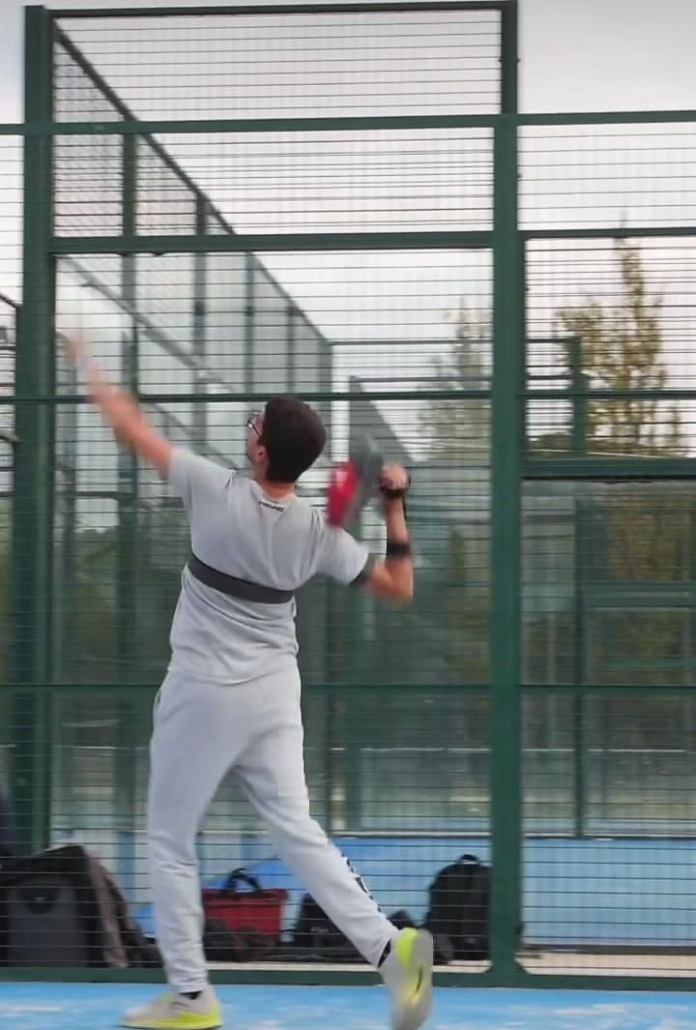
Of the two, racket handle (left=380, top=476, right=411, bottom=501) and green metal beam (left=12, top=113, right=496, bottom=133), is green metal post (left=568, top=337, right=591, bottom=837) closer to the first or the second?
green metal beam (left=12, top=113, right=496, bottom=133)

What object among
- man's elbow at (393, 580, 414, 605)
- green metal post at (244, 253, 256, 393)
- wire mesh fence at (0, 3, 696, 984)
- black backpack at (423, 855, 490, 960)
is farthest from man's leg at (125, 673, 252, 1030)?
green metal post at (244, 253, 256, 393)

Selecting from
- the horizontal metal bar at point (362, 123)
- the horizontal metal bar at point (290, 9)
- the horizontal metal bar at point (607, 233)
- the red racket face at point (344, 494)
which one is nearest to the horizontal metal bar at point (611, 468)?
the horizontal metal bar at point (607, 233)

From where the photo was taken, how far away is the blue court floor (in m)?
5.32

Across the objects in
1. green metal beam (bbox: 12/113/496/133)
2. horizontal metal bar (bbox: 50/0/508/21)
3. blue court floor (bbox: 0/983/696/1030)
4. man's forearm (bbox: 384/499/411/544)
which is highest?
horizontal metal bar (bbox: 50/0/508/21)

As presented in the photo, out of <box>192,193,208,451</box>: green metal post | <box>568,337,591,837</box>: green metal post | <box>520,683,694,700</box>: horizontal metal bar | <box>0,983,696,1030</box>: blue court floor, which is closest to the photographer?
<box>0,983,696,1030</box>: blue court floor

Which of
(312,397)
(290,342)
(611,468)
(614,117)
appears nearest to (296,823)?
(312,397)

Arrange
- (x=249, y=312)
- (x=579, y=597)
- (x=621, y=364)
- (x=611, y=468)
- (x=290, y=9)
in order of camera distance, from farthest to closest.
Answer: (x=290, y=9) < (x=579, y=597) < (x=249, y=312) < (x=611, y=468) < (x=621, y=364)

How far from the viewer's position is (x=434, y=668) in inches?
259

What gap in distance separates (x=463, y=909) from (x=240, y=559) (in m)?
1.77

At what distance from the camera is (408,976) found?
4.81 metres

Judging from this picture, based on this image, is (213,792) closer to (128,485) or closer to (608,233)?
(128,485)

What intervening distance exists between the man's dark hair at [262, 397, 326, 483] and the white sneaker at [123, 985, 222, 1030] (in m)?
1.52

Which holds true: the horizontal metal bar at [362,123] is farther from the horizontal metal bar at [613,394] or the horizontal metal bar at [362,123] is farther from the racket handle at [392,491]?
the racket handle at [392,491]

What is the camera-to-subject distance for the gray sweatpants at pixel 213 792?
4.93 m
